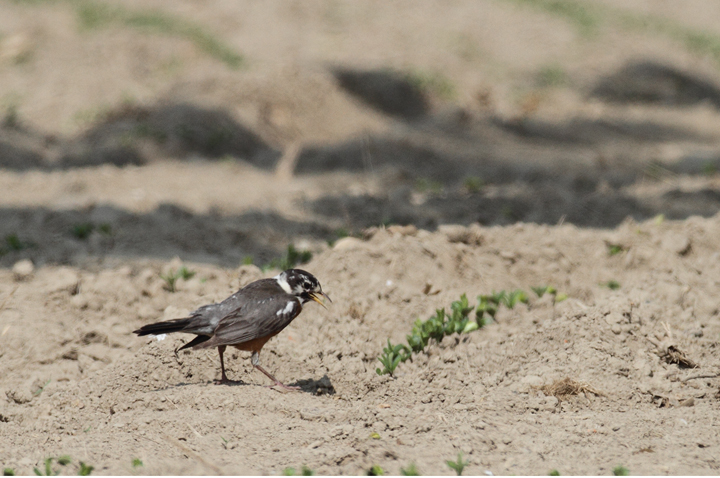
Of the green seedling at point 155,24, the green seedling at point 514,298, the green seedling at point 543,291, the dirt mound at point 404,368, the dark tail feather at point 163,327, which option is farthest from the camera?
the green seedling at point 155,24

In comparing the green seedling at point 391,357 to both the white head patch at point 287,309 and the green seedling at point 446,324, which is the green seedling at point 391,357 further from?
the white head patch at point 287,309

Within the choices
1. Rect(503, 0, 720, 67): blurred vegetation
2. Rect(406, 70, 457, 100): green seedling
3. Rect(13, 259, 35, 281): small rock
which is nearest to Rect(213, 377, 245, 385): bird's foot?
Rect(13, 259, 35, 281): small rock

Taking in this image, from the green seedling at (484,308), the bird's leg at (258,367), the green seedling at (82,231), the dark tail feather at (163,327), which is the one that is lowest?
the green seedling at (82,231)

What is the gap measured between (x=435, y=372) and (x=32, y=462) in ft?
8.11

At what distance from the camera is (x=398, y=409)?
164 inches

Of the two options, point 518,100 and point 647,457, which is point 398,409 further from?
point 518,100

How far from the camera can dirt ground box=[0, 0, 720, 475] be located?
12.9 ft

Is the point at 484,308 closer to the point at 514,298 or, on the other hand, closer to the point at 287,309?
the point at 514,298

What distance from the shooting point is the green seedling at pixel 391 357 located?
15.5 ft

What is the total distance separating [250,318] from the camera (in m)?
4.37

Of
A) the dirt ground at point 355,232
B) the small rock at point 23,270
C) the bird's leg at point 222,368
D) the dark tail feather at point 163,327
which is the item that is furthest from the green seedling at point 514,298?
the small rock at point 23,270

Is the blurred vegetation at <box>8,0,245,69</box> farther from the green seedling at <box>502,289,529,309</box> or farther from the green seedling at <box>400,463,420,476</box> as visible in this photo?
the green seedling at <box>400,463,420,476</box>

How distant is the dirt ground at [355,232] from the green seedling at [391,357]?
0.23 feet

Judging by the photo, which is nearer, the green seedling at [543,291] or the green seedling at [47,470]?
the green seedling at [47,470]
